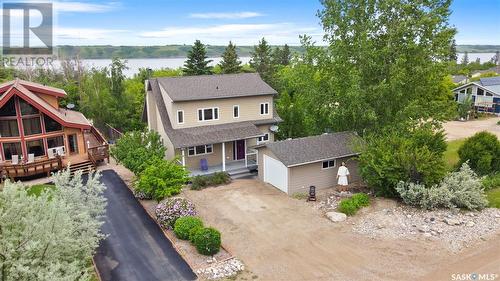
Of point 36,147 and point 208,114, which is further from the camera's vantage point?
point 208,114

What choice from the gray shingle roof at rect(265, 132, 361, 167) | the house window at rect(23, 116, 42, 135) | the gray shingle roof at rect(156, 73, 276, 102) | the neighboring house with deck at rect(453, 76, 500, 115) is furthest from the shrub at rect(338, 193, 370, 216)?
the neighboring house with deck at rect(453, 76, 500, 115)

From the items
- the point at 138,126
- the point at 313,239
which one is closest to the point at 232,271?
the point at 313,239

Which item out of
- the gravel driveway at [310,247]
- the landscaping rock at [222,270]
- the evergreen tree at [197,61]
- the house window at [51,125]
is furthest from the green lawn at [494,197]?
the evergreen tree at [197,61]

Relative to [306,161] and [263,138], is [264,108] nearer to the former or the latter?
[263,138]

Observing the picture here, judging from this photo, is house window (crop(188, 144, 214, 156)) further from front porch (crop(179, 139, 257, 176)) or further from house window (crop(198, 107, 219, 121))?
house window (crop(198, 107, 219, 121))

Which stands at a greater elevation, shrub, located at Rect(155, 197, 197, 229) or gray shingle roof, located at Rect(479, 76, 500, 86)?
gray shingle roof, located at Rect(479, 76, 500, 86)

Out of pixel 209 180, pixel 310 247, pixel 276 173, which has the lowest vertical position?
pixel 310 247

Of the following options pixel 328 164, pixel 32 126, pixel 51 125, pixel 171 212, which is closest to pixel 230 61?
pixel 51 125
